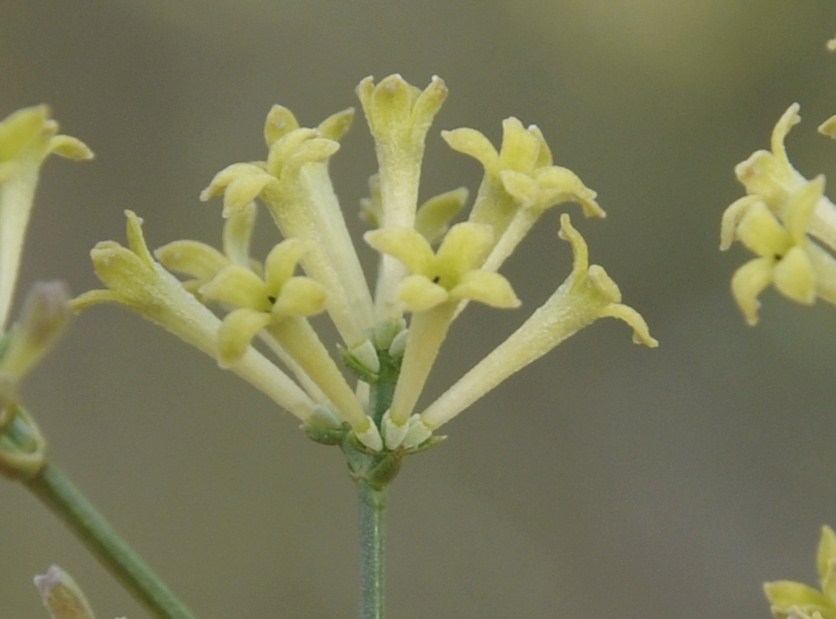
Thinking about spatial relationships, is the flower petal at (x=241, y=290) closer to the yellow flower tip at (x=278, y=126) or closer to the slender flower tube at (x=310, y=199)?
the slender flower tube at (x=310, y=199)

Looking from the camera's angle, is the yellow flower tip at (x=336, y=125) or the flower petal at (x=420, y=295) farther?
the yellow flower tip at (x=336, y=125)

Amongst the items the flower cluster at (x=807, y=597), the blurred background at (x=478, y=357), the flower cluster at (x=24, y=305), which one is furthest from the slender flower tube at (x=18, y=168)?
the blurred background at (x=478, y=357)

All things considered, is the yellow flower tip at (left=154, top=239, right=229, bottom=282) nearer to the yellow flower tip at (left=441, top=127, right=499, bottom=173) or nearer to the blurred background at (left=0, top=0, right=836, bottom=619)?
the yellow flower tip at (left=441, top=127, right=499, bottom=173)

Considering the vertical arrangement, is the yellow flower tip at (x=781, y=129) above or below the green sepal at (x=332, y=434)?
above

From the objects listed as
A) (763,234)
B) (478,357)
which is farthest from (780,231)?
(478,357)

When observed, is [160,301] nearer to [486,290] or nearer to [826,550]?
[486,290]

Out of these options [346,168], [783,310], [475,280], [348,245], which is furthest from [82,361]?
[475,280]

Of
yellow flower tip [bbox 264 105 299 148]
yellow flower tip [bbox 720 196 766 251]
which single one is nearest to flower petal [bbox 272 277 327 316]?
yellow flower tip [bbox 264 105 299 148]
